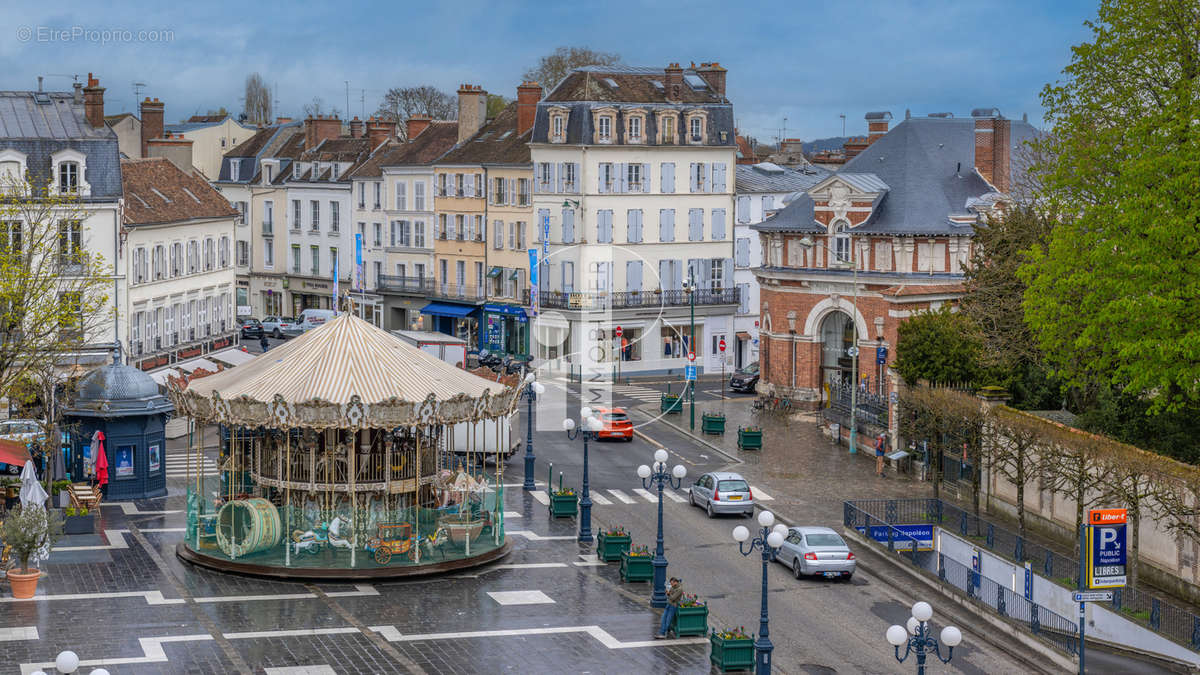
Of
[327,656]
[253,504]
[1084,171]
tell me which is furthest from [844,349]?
[327,656]

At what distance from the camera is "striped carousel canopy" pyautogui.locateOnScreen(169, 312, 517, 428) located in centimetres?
3525

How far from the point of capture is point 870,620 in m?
34.4

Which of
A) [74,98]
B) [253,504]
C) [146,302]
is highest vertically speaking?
[74,98]

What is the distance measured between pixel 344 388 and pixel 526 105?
48.0m

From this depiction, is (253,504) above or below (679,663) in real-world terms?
above

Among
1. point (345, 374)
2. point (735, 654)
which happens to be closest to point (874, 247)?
point (345, 374)

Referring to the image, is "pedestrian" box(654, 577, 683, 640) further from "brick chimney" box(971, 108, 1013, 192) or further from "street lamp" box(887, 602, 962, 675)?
"brick chimney" box(971, 108, 1013, 192)

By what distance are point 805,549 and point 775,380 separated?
30.5m

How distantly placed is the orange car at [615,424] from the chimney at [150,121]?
3640 centimetres

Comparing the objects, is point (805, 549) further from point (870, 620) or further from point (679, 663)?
point (679, 663)

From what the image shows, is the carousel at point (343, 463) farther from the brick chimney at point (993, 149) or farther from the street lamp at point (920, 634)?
the brick chimney at point (993, 149)

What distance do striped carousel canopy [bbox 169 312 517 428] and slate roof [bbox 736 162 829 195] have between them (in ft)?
147

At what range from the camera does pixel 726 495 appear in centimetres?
4488

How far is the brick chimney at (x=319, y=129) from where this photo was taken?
97375mm
